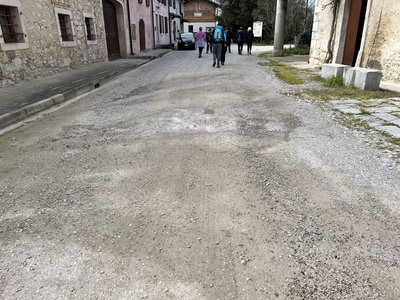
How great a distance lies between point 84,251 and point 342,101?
615cm

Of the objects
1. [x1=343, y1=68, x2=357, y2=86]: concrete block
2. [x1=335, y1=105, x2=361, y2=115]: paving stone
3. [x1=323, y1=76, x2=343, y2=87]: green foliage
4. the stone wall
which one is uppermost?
the stone wall

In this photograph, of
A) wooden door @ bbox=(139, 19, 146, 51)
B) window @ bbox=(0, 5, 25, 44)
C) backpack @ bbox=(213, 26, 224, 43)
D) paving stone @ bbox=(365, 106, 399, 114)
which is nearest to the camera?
paving stone @ bbox=(365, 106, 399, 114)

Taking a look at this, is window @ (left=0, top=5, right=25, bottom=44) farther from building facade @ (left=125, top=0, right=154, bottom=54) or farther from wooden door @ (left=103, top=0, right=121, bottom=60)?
building facade @ (left=125, top=0, right=154, bottom=54)

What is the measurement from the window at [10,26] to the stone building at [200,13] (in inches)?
2086

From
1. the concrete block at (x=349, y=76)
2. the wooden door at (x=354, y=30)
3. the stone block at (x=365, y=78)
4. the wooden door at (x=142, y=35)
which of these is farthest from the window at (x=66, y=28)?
the wooden door at (x=142, y=35)

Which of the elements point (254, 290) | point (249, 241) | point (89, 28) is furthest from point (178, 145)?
point (89, 28)

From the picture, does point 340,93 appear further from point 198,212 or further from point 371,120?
point 198,212

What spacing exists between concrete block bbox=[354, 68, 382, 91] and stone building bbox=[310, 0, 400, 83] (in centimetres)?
155

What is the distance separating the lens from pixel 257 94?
750 cm

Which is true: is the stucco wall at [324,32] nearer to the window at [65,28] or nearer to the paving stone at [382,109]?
the paving stone at [382,109]

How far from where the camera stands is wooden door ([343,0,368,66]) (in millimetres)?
10797

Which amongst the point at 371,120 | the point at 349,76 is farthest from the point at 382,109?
the point at 349,76

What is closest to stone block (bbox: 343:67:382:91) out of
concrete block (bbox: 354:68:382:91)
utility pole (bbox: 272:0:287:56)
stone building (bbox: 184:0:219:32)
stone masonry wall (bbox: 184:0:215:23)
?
concrete block (bbox: 354:68:382:91)

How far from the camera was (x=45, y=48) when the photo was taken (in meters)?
10.1
